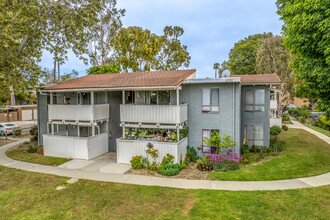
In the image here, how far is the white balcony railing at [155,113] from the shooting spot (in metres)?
11.9

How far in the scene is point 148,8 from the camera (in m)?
20.0

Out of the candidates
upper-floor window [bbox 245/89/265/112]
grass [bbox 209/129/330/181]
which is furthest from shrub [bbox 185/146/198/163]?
upper-floor window [bbox 245/89/265/112]

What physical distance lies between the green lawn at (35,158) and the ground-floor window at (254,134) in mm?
13620

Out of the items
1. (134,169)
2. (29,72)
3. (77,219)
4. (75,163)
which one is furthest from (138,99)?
(77,219)

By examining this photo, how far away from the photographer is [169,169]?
36.0 ft

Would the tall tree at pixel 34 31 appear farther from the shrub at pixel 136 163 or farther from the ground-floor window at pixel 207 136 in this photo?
the ground-floor window at pixel 207 136

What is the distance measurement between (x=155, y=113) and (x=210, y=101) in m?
3.91

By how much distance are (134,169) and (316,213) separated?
868 centimetres

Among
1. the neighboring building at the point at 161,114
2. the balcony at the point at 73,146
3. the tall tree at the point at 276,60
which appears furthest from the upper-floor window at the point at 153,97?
the tall tree at the point at 276,60

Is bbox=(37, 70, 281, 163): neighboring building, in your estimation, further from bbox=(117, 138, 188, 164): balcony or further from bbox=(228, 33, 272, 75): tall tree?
bbox=(228, 33, 272, 75): tall tree

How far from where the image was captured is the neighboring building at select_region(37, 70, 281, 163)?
484 inches

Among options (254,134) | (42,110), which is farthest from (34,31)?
(254,134)

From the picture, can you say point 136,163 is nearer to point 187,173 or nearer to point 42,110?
point 187,173

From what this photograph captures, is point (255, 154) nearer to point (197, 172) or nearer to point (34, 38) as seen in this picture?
point (197, 172)
